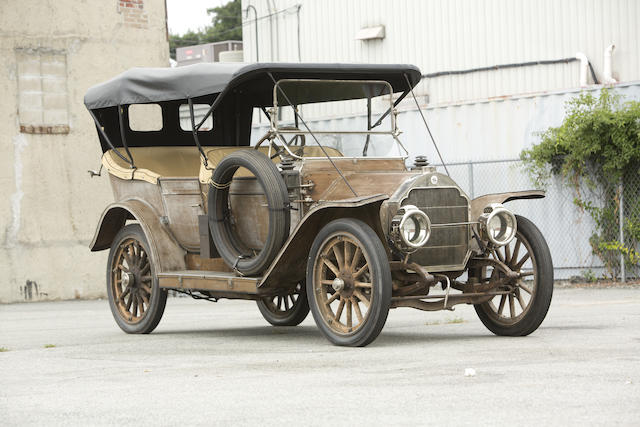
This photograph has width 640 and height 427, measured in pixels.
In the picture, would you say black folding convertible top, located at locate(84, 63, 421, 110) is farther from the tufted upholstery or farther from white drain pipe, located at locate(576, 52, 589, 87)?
white drain pipe, located at locate(576, 52, 589, 87)

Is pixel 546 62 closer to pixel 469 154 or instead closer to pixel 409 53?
pixel 409 53

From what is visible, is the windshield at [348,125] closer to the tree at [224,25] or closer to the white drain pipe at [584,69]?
the white drain pipe at [584,69]

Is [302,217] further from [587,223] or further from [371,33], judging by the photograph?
[371,33]

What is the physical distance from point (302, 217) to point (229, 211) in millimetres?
1033

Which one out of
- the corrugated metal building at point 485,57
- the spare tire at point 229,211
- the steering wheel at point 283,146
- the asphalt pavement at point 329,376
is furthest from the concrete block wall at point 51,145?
the steering wheel at point 283,146

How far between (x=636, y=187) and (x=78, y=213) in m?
8.57

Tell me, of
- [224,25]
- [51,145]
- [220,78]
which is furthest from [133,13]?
[224,25]

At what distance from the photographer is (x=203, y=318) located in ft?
40.9

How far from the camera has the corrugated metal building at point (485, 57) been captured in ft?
53.5

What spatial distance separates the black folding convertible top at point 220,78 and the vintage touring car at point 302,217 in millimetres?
17

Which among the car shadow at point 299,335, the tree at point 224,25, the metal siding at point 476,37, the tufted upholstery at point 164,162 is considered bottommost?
the car shadow at point 299,335

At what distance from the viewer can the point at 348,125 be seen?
10156 mm

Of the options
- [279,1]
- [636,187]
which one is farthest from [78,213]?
[279,1]

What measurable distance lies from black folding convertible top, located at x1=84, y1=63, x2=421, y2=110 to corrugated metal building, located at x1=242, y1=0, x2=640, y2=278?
2.04ft
